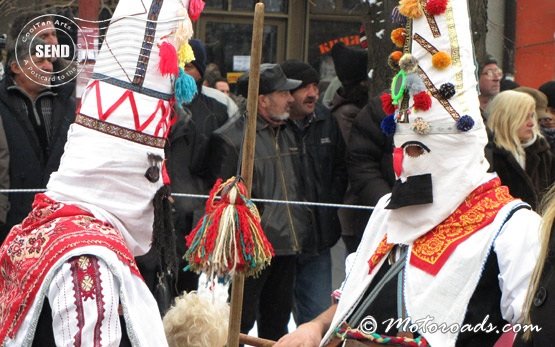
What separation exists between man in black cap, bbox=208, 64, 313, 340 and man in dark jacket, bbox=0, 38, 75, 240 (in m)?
0.93

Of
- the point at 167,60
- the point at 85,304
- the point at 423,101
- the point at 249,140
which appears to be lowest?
the point at 85,304

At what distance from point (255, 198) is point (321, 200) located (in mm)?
469

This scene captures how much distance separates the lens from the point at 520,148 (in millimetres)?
6414

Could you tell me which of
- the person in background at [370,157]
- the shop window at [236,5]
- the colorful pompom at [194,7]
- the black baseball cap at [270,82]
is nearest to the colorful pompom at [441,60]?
the colorful pompom at [194,7]

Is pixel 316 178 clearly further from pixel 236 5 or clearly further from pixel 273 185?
pixel 236 5

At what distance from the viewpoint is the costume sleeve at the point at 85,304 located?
325cm

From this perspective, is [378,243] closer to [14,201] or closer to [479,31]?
[14,201]

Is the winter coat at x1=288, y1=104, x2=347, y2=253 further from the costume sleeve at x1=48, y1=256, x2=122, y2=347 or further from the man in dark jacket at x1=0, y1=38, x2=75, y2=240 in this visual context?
the costume sleeve at x1=48, y1=256, x2=122, y2=347

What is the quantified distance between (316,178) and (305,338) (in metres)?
2.90

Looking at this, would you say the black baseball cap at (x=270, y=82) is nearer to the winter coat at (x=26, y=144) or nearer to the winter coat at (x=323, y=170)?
the winter coat at (x=323, y=170)

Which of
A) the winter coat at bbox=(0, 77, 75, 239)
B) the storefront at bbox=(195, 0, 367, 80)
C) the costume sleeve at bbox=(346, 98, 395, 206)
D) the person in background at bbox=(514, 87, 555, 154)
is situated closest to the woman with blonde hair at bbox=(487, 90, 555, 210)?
the person in background at bbox=(514, 87, 555, 154)

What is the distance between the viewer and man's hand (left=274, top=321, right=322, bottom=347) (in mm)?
3789

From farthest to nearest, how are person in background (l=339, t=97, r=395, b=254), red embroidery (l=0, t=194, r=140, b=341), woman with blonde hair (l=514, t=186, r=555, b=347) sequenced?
person in background (l=339, t=97, r=395, b=254)
red embroidery (l=0, t=194, r=140, b=341)
woman with blonde hair (l=514, t=186, r=555, b=347)

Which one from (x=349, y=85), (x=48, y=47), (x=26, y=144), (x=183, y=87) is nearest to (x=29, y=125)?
(x=26, y=144)
